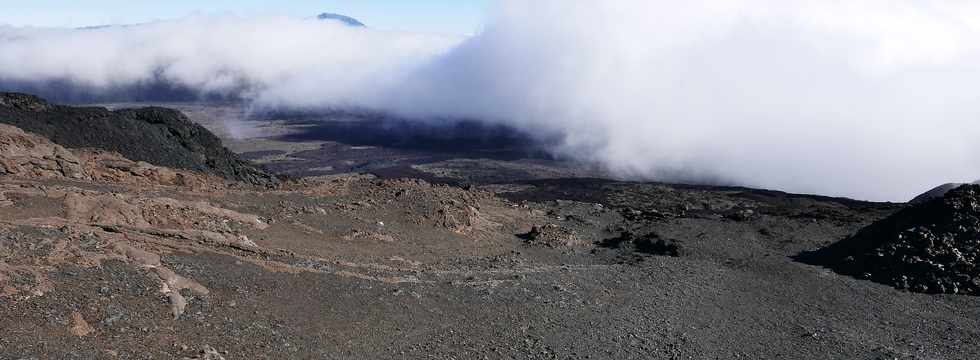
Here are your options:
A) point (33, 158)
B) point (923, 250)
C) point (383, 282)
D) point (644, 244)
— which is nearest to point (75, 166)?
point (33, 158)

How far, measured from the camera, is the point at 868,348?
37.2 feet

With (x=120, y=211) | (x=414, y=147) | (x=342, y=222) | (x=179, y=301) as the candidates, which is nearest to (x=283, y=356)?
(x=179, y=301)

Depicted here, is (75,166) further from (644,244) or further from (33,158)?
(644,244)

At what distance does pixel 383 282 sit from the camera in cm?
1234

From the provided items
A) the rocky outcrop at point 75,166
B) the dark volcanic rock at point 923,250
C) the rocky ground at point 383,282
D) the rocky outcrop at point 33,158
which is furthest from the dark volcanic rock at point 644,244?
the rocky outcrop at point 33,158

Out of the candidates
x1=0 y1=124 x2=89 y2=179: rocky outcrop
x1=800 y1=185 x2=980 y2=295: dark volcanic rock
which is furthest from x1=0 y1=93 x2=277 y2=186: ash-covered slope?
x1=800 y1=185 x2=980 y2=295: dark volcanic rock

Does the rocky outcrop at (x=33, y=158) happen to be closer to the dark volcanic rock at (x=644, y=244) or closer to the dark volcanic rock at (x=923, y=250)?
the dark volcanic rock at (x=644, y=244)

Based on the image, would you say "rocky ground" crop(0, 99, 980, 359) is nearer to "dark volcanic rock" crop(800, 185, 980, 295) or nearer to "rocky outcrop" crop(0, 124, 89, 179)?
"rocky outcrop" crop(0, 124, 89, 179)

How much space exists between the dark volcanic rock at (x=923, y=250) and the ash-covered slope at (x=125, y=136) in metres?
14.3

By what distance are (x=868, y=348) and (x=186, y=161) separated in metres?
16.4

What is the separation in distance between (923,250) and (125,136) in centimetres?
1870

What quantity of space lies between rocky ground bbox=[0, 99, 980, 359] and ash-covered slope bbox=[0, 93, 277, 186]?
3.77 ft

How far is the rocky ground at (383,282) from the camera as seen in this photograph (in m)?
8.99

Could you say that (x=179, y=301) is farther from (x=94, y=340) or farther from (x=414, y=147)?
(x=414, y=147)
